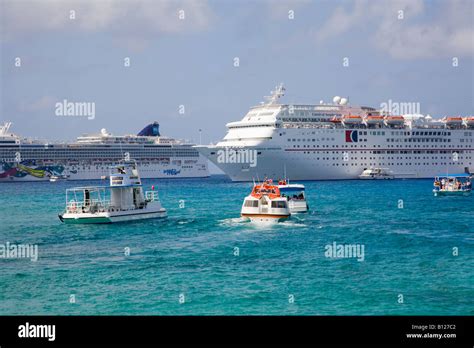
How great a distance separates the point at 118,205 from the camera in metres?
38.1

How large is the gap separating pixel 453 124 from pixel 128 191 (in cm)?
7588

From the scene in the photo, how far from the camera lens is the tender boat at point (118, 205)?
36.4 metres

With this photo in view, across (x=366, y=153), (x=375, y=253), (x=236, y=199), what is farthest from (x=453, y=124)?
(x=375, y=253)

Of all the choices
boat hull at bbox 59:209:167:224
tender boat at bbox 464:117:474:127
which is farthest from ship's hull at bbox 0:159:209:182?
boat hull at bbox 59:209:167:224

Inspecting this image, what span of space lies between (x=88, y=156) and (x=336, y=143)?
185ft

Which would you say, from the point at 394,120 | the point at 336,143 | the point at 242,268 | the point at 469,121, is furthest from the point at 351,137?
the point at 242,268

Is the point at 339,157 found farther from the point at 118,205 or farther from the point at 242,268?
the point at 242,268

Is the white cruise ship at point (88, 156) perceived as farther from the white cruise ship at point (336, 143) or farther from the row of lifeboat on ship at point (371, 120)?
the row of lifeboat on ship at point (371, 120)

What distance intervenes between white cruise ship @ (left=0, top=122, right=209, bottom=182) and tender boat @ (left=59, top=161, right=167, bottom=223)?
81.3 metres

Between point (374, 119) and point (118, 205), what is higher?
point (374, 119)

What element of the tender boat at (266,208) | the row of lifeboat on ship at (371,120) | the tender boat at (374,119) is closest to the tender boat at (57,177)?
the row of lifeboat on ship at (371,120)

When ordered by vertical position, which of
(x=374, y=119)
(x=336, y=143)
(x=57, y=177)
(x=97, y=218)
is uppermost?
(x=374, y=119)

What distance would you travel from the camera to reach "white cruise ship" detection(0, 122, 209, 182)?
125 metres

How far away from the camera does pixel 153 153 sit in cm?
13688
